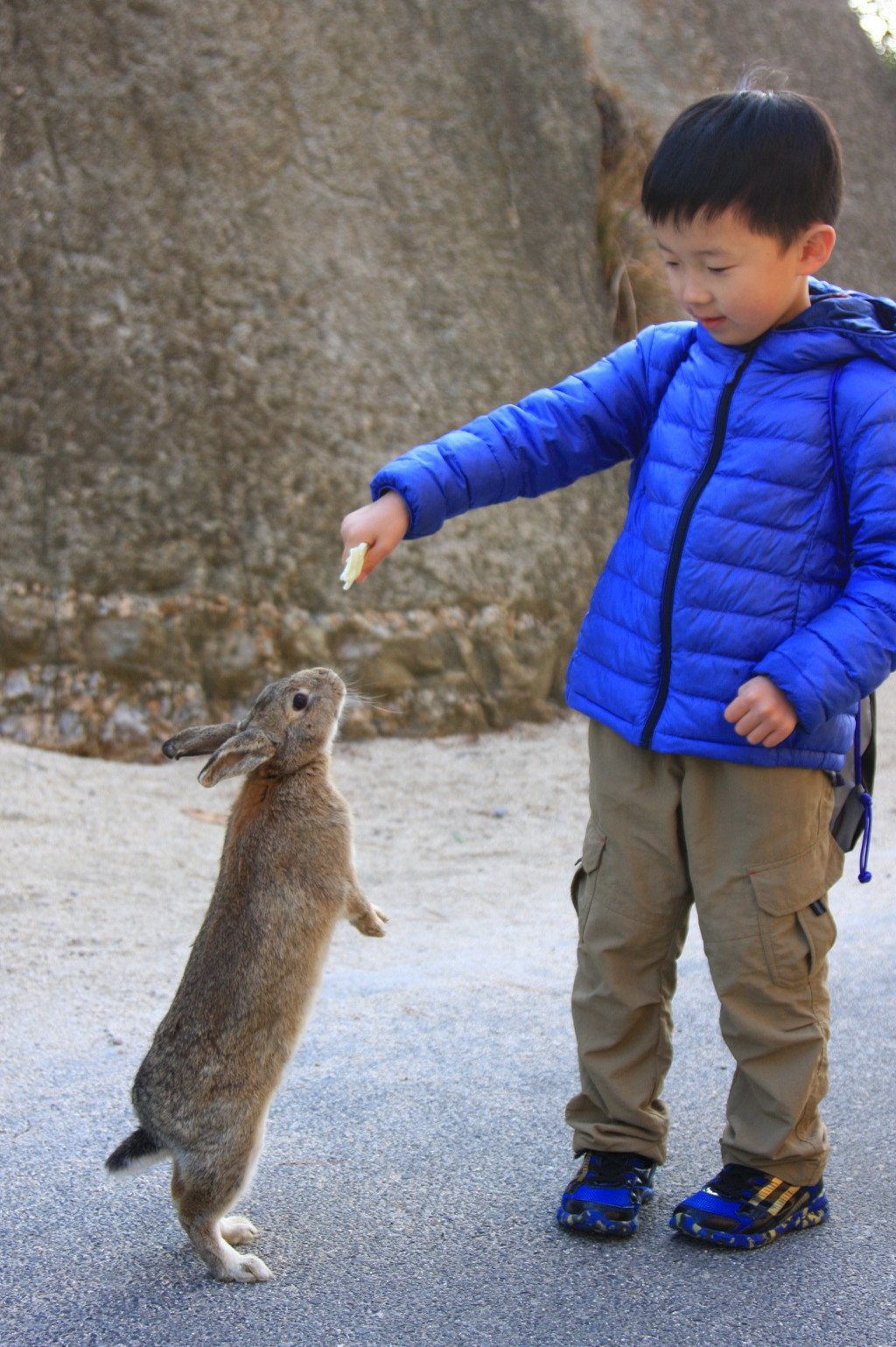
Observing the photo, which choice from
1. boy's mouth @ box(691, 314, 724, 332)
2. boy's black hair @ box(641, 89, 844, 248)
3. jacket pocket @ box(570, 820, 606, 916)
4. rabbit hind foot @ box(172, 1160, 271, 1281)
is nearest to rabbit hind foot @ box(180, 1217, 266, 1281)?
rabbit hind foot @ box(172, 1160, 271, 1281)

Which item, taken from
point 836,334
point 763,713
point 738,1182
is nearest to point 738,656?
point 763,713

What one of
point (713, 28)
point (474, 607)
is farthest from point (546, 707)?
point (713, 28)

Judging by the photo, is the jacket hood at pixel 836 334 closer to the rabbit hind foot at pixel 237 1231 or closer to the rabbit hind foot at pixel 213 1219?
the rabbit hind foot at pixel 213 1219

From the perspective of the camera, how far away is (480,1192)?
266cm

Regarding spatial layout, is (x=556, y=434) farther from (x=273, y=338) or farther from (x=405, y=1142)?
(x=273, y=338)

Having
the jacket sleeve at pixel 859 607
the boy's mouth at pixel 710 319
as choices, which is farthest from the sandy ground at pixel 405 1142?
the boy's mouth at pixel 710 319

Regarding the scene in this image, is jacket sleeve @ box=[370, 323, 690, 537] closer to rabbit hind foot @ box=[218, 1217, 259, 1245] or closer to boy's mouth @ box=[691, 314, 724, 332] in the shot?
boy's mouth @ box=[691, 314, 724, 332]

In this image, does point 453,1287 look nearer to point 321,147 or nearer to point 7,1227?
point 7,1227

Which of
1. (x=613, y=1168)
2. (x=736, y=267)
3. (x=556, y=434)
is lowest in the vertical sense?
(x=613, y=1168)

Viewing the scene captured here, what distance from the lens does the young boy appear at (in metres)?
2.42

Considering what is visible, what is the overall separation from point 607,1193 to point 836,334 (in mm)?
1780

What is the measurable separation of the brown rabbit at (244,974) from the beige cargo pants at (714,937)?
531 mm

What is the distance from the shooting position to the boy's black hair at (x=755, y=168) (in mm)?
2414

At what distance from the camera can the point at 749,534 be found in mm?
2508
